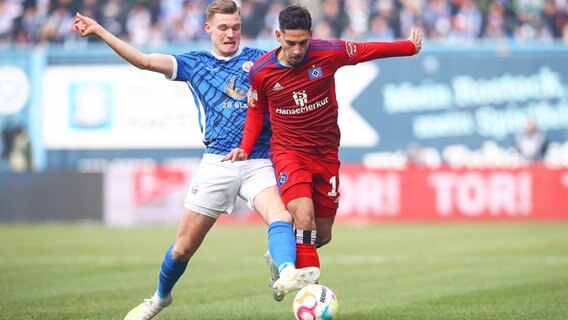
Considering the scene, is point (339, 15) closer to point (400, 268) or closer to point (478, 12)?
point (478, 12)

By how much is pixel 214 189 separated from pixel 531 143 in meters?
19.4

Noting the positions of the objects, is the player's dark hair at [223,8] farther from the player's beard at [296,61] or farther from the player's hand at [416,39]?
the player's hand at [416,39]

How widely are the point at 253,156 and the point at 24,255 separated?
9.22 metres

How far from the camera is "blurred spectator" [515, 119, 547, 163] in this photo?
26.2 meters

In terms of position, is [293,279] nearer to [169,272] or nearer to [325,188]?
[325,188]

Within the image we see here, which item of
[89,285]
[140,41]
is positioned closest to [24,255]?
[89,285]

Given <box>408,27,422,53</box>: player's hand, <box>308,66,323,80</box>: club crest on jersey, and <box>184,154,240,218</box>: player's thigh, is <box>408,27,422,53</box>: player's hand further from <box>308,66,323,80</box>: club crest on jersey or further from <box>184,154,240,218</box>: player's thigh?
<box>184,154,240,218</box>: player's thigh

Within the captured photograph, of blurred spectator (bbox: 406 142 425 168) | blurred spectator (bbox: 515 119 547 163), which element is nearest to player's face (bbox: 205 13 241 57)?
blurred spectator (bbox: 406 142 425 168)

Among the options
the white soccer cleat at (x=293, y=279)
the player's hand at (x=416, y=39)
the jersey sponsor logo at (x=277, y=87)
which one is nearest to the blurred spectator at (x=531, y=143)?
the player's hand at (x=416, y=39)

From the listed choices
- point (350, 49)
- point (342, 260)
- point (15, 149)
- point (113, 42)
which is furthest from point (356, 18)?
point (113, 42)

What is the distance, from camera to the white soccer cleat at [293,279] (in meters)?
7.19

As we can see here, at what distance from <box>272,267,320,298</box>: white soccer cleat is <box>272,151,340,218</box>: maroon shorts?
0.79 meters

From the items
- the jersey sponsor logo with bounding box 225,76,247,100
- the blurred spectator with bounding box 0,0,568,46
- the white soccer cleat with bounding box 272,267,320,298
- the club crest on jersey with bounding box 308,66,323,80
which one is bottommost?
the white soccer cleat with bounding box 272,267,320,298

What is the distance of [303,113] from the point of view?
26.4ft
